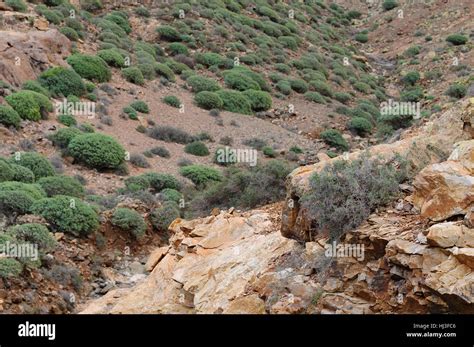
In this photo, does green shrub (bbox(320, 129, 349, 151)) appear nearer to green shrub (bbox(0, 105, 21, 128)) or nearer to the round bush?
the round bush

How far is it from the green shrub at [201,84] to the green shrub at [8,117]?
11039mm

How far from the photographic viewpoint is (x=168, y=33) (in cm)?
3600

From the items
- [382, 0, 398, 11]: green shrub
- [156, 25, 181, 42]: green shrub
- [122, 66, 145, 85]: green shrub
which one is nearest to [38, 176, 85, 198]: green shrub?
[122, 66, 145, 85]: green shrub

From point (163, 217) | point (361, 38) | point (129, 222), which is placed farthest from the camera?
point (361, 38)

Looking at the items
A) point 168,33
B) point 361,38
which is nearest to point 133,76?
point 168,33

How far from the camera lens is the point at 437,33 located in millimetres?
44750

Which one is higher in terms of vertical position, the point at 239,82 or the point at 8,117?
the point at 239,82

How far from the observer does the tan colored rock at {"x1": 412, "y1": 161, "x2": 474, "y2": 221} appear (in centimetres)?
687

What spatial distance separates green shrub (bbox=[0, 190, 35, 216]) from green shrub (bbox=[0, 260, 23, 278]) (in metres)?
3.03

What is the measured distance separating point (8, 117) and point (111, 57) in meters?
9.36

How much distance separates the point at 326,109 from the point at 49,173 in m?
17.8

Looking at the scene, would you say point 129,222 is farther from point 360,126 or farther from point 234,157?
point 360,126

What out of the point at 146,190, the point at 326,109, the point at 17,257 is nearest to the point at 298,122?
the point at 326,109
